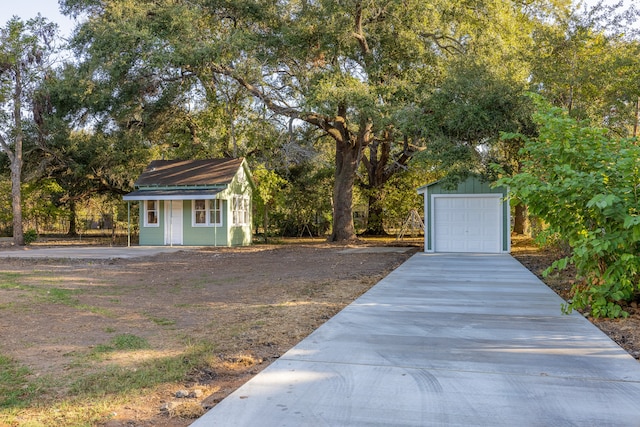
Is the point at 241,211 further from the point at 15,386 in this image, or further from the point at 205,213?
the point at 15,386

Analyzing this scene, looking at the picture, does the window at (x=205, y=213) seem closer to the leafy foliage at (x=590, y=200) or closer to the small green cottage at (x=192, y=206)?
the small green cottage at (x=192, y=206)

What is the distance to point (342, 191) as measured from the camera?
2386 centimetres

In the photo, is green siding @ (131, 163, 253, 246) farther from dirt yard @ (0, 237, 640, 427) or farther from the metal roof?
dirt yard @ (0, 237, 640, 427)

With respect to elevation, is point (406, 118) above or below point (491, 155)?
above

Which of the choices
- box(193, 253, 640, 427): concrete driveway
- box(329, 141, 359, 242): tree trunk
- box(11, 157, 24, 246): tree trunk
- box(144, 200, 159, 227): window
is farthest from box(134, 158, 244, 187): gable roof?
box(193, 253, 640, 427): concrete driveway

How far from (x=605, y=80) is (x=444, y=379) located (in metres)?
14.2

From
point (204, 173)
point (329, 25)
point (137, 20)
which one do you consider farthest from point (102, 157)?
point (329, 25)

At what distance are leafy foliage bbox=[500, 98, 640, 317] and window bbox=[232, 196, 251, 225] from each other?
1758cm

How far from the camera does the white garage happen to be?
689 inches

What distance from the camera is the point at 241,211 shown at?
24500mm

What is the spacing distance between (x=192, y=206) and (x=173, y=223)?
3.88ft

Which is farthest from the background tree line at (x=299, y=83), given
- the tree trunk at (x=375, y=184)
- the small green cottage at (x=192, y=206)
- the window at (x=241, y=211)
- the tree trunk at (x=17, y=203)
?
the tree trunk at (x=375, y=184)

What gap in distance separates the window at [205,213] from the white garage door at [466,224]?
964 centimetres

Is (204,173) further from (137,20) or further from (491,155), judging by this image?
(491,155)
